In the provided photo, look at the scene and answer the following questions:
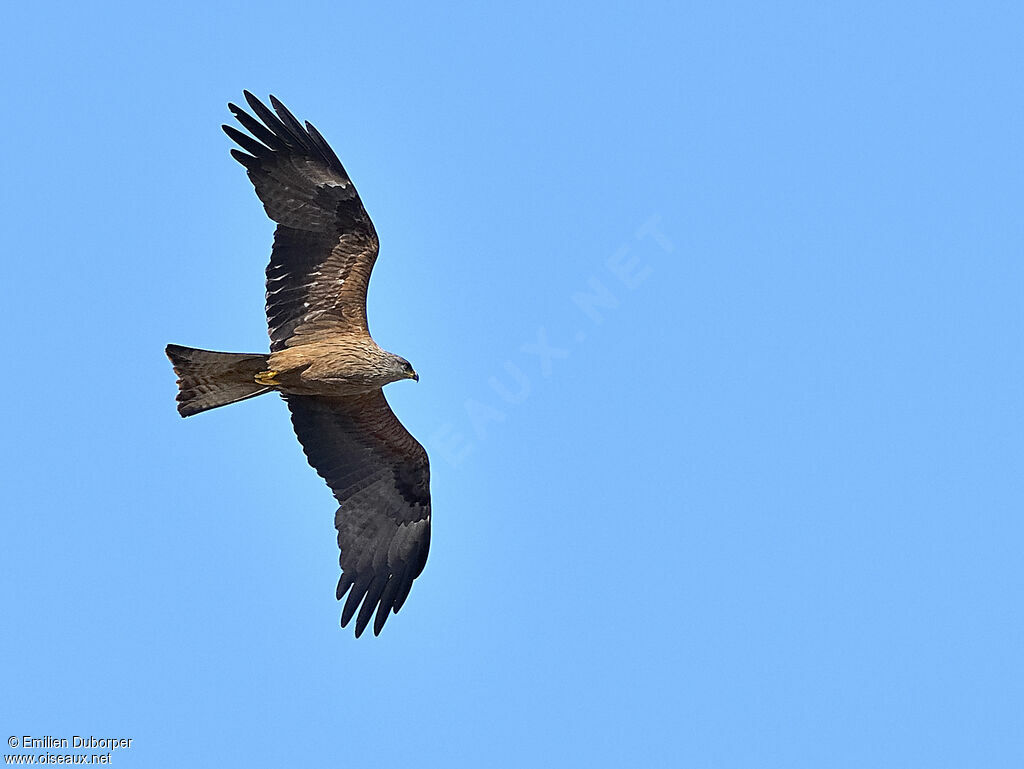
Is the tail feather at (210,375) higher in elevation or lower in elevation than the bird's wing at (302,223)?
lower

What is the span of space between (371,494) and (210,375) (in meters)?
2.42

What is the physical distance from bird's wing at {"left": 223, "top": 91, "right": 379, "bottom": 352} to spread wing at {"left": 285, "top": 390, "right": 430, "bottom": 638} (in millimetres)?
1098

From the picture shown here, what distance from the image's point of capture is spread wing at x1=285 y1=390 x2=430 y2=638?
1519 centimetres

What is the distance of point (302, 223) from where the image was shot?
14414mm

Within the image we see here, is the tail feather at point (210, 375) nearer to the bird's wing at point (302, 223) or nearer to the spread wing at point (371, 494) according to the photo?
the bird's wing at point (302, 223)

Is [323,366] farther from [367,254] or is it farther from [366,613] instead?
[366,613]

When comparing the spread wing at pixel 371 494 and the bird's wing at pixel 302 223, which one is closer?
the bird's wing at pixel 302 223

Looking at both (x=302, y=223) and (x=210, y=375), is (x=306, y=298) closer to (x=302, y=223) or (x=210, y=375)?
(x=302, y=223)

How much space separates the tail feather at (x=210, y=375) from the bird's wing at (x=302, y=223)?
1.45 feet

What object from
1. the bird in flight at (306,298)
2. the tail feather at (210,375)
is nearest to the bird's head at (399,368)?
the bird in flight at (306,298)

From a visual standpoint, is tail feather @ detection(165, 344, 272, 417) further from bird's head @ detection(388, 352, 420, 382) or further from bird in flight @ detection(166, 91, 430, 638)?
bird's head @ detection(388, 352, 420, 382)

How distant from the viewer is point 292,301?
1442 centimetres

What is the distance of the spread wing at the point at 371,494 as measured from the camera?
15188 mm

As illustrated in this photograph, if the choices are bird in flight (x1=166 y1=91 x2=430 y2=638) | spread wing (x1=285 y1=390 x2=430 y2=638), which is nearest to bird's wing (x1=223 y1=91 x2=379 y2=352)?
bird in flight (x1=166 y1=91 x2=430 y2=638)
